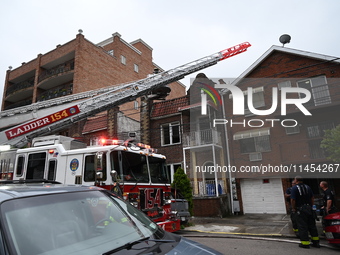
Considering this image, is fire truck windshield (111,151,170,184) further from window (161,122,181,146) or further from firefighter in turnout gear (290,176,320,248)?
window (161,122,181,146)

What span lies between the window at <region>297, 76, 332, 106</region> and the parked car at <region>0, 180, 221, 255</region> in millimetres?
15097

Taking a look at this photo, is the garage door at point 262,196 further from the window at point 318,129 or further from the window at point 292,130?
the window at point 318,129

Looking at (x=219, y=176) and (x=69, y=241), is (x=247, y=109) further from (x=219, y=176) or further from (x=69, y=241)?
(x=69, y=241)

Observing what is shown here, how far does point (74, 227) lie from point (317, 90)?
55.0 ft

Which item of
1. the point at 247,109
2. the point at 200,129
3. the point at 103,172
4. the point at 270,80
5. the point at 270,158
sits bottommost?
the point at 103,172

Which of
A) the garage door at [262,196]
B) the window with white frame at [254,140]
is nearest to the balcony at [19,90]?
the window with white frame at [254,140]

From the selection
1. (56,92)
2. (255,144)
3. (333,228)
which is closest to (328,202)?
(333,228)

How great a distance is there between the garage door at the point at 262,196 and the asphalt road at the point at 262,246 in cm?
802

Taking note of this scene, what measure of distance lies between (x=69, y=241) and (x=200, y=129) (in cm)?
1568

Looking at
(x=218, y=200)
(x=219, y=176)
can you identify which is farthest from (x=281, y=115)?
(x=218, y=200)

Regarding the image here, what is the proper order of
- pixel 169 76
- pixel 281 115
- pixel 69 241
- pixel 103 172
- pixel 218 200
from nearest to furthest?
pixel 69 241
pixel 103 172
pixel 169 76
pixel 218 200
pixel 281 115

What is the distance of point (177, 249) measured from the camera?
224cm

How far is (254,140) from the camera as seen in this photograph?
16.5 m

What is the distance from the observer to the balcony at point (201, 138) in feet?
53.4
